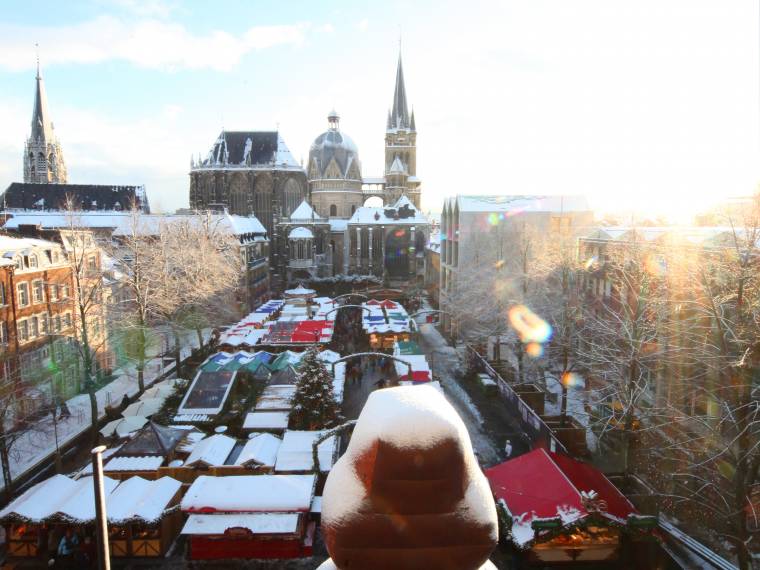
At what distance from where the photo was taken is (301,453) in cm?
1759

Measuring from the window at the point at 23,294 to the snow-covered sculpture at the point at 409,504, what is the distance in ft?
88.2

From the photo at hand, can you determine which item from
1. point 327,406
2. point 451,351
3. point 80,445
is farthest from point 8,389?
point 451,351

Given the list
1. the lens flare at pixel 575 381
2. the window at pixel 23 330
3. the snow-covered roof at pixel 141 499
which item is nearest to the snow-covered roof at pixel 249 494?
the snow-covered roof at pixel 141 499

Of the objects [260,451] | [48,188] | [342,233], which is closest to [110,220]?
[48,188]

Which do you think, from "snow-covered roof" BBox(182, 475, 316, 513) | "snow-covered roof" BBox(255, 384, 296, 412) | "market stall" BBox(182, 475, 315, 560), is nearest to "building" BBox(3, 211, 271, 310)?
"snow-covered roof" BBox(255, 384, 296, 412)

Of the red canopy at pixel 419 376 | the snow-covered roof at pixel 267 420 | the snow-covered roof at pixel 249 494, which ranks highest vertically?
the snow-covered roof at pixel 249 494

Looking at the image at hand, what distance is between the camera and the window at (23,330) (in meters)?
24.4

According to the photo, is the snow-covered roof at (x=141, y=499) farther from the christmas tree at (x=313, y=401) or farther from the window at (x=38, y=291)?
the window at (x=38, y=291)

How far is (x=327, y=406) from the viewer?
2172 cm

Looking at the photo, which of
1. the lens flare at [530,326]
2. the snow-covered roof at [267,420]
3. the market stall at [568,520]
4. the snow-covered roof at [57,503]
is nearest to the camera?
the market stall at [568,520]

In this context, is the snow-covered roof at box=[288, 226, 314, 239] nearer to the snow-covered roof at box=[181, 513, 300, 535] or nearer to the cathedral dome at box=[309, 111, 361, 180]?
the cathedral dome at box=[309, 111, 361, 180]

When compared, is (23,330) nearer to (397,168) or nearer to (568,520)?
(568,520)

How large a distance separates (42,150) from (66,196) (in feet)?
87.7

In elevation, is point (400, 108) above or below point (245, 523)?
above
